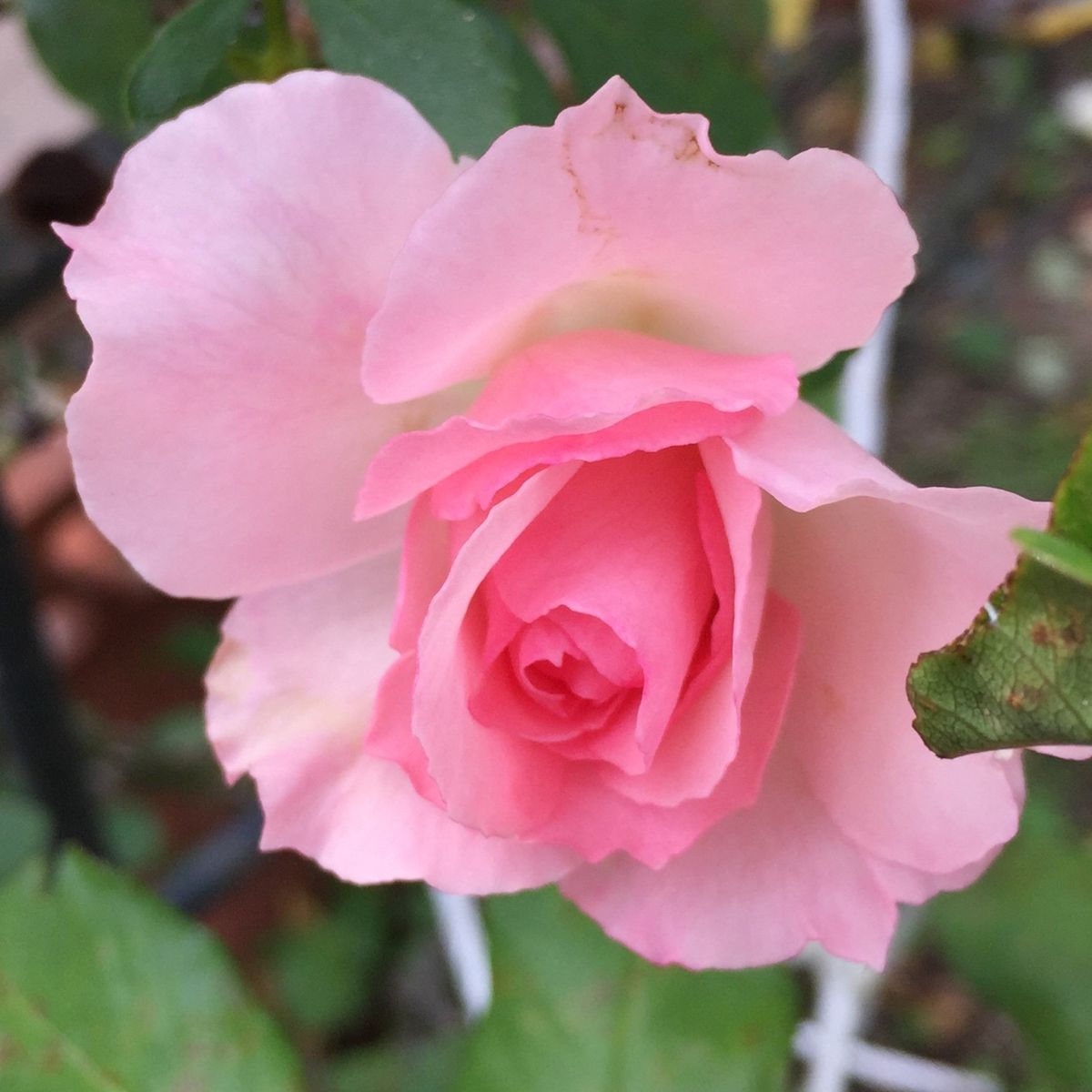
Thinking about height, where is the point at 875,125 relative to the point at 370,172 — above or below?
below

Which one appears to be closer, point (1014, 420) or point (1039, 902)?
point (1039, 902)

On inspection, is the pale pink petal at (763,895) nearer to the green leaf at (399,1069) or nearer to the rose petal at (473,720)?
the rose petal at (473,720)

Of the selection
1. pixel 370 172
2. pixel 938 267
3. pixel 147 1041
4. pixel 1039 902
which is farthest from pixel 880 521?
pixel 938 267

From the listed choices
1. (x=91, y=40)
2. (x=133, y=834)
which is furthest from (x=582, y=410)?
(x=133, y=834)

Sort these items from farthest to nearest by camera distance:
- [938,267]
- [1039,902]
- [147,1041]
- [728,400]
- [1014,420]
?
1. [938,267]
2. [1014,420]
3. [1039,902]
4. [147,1041]
5. [728,400]

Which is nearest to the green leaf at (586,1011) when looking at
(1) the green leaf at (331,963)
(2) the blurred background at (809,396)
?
(2) the blurred background at (809,396)

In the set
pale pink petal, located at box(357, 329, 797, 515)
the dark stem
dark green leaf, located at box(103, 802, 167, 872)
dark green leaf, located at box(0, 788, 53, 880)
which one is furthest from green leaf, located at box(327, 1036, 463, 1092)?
pale pink petal, located at box(357, 329, 797, 515)

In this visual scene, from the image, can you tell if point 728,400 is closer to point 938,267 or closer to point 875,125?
point 875,125
